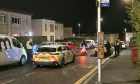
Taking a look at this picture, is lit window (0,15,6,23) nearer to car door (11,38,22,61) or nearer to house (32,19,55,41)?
house (32,19,55,41)

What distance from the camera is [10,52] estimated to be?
22.0 m

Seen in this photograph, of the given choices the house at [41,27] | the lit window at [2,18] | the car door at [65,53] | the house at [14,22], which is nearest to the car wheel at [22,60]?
the car door at [65,53]

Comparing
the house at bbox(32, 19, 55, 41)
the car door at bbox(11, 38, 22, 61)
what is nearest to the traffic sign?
the car door at bbox(11, 38, 22, 61)

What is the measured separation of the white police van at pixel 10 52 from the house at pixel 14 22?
88.7 ft

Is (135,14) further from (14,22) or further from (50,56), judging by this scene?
(14,22)

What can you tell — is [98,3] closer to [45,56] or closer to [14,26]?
[45,56]

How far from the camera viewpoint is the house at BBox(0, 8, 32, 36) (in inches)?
2001

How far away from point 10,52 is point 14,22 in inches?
1305

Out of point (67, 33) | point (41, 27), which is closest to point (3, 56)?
point (41, 27)

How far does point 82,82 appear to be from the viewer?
15.4 meters

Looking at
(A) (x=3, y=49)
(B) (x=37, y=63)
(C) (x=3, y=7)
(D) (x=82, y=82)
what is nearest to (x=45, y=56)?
(B) (x=37, y=63)

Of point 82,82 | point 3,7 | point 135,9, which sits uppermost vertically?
point 3,7

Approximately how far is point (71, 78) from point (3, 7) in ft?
115

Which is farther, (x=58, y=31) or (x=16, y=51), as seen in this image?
(x=58, y=31)
